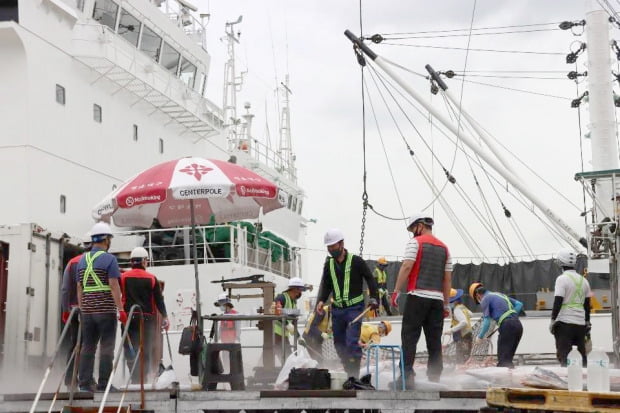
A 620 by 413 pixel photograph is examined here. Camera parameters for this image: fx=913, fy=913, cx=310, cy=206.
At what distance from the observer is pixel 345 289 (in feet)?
31.1

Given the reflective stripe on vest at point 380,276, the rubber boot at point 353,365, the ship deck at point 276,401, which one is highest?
the reflective stripe on vest at point 380,276

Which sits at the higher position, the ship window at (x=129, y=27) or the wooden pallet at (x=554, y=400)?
the ship window at (x=129, y=27)

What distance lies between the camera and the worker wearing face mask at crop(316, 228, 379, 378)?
9.38 meters

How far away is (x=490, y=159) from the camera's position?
20.2 metres

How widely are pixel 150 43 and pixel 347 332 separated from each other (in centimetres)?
1541

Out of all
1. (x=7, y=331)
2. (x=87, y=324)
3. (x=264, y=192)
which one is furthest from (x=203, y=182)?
(x=7, y=331)

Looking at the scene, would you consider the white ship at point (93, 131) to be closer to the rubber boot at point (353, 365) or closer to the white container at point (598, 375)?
the rubber boot at point (353, 365)

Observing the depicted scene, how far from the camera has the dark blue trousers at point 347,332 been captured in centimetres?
934

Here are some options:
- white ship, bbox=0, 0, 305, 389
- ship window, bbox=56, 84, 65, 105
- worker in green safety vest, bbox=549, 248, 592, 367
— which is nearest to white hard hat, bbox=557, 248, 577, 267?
worker in green safety vest, bbox=549, 248, 592, 367

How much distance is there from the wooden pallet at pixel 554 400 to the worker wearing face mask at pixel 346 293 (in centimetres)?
314

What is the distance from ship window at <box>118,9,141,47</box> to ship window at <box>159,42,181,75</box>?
4.89 ft

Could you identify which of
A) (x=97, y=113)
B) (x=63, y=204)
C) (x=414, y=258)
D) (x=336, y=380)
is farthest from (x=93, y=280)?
(x=97, y=113)

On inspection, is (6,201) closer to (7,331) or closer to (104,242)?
(7,331)

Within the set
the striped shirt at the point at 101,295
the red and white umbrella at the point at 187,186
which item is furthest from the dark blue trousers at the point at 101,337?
the red and white umbrella at the point at 187,186
